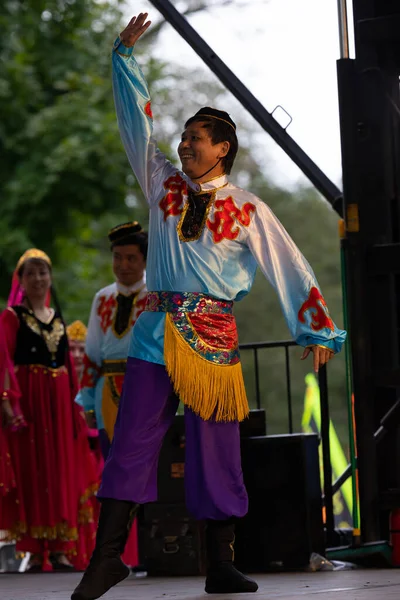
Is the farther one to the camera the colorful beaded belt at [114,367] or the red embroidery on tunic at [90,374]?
the red embroidery on tunic at [90,374]

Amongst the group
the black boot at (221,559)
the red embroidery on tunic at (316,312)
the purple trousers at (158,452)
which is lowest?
the black boot at (221,559)

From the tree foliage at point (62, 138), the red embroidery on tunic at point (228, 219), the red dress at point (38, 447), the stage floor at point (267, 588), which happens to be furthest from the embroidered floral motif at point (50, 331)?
the tree foliage at point (62, 138)

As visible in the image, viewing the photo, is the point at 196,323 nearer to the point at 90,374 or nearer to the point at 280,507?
the point at 280,507

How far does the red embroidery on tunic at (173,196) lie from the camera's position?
369cm

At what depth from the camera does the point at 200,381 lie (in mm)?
3615

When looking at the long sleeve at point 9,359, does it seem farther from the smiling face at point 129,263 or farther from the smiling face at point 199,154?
the smiling face at point 199,154

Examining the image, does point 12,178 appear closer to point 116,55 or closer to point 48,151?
point 48,151

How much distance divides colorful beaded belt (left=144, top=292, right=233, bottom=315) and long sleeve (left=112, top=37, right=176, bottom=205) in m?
0.34

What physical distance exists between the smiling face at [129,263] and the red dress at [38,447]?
2.60 ft

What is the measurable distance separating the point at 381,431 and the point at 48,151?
301 inches

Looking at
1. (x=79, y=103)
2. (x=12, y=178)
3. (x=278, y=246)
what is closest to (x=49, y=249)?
(x=12, y=178)

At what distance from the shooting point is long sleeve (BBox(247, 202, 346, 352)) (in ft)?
12.1

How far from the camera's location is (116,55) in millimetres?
3793

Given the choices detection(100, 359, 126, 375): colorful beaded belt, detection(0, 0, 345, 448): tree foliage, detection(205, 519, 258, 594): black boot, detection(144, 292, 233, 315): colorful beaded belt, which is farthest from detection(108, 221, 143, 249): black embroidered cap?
detection(0, 0, 345, 448): tree foliage
